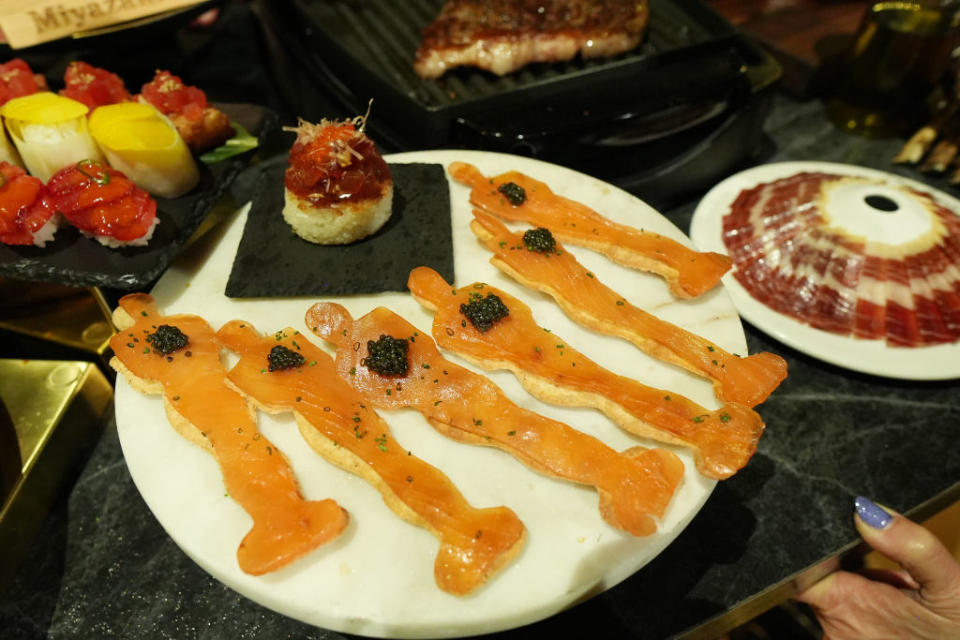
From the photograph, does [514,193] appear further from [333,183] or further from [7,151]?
[7,151]

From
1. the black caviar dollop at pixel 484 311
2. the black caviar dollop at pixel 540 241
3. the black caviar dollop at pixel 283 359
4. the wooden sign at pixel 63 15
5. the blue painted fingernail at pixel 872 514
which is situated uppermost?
the wooden sign at pixel 63 15

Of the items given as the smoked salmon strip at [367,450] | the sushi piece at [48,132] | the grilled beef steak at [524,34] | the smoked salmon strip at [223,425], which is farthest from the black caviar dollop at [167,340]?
the grilled beef steak at [524,34]

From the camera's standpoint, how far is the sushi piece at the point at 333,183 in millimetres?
1868

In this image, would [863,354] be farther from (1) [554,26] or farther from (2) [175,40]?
(2) [175,40]

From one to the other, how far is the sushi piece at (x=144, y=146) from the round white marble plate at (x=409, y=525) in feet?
1.56

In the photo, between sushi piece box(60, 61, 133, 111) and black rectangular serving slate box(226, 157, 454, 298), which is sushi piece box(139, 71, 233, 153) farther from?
black rectangular serving slate box(226, 157, 454, 298)

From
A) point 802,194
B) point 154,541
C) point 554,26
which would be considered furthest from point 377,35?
point 154,541

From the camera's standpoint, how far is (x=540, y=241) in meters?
1.91

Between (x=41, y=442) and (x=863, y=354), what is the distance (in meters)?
2.95

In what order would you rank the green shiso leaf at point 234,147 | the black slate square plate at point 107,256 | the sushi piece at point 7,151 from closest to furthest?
the black slate square plate at point 107,256 < the sushi piece at point 7,151 < the green shiso leaf at point 234,147

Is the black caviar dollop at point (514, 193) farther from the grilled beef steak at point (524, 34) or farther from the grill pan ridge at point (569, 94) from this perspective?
the grilled beef steak at point (524, 34)

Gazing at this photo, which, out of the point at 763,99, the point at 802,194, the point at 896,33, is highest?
the point at 896,33

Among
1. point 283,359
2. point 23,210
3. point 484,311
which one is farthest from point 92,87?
point 484,311

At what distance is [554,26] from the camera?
9.34 feet
